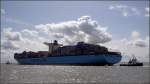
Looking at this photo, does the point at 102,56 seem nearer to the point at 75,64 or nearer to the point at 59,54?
the point at 75,64

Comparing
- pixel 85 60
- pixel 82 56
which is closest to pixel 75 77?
pixel 85 60

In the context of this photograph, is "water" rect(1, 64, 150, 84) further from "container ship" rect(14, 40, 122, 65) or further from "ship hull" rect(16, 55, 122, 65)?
"container ship" rect(14, 40, 122, 65)

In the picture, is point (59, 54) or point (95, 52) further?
point (59, 54)

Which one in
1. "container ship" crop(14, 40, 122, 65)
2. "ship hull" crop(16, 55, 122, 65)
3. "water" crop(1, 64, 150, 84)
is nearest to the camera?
"water" crop(1, 64, 150, 84)

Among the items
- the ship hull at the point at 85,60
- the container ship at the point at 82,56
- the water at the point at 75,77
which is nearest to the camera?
the water at the point at 75,77

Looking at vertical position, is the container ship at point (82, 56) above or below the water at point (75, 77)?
above

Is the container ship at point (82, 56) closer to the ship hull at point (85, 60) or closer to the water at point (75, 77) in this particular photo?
the ship hull at point (85, 60)

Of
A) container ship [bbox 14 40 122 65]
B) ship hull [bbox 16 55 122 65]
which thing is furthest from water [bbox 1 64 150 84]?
container ship [bbox 14 40 122 65]

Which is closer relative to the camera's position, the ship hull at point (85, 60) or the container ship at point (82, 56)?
the ship hull at point (85, 60)

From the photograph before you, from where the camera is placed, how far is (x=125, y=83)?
4381cm

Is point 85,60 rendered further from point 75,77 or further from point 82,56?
point 75,77

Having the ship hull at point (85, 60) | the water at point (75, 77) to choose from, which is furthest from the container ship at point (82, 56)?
the water at point (75, 77)

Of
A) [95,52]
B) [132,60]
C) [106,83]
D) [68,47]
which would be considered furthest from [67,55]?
[106,83]

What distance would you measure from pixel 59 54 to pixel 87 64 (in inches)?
889
